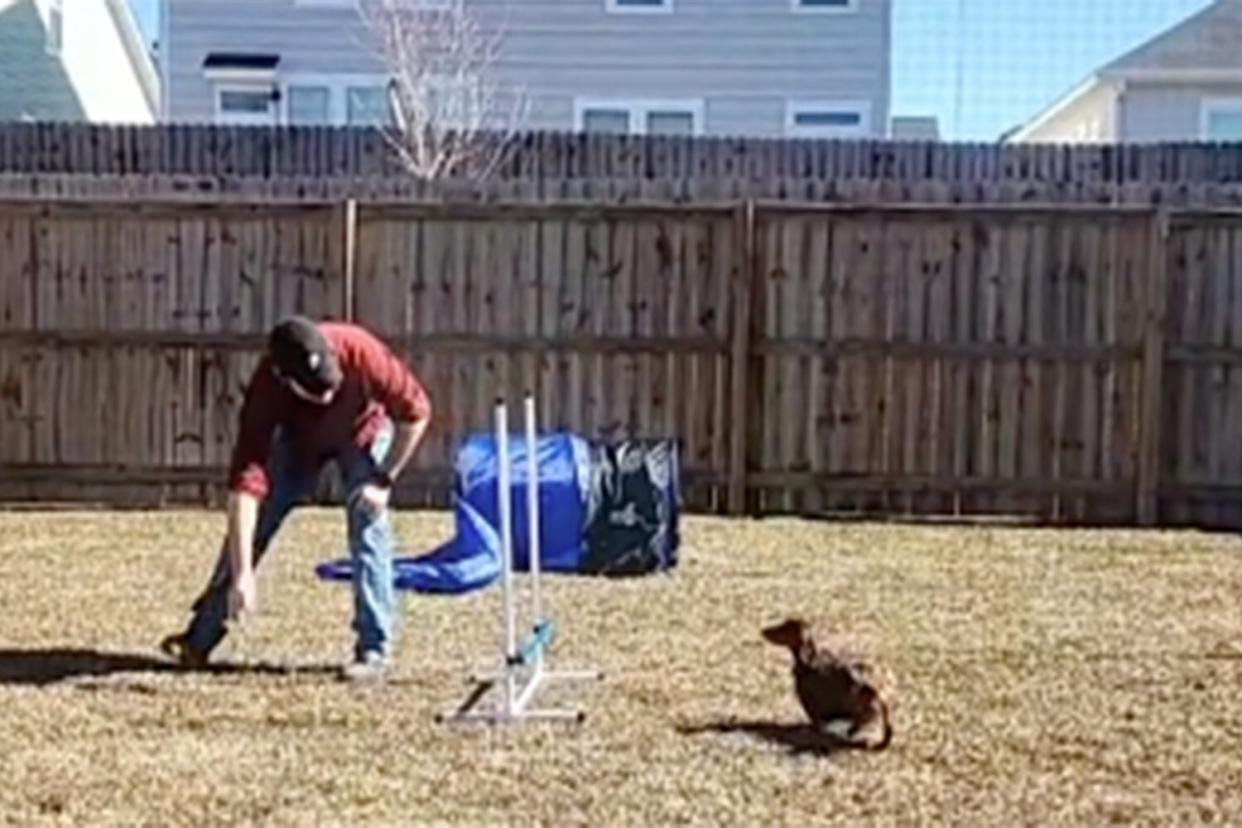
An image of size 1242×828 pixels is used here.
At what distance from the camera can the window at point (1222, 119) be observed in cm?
2120

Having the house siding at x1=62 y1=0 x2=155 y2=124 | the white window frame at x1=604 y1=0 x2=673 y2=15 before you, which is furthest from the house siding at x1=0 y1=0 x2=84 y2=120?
the white window frame at x1=604 y1=0 x2=673 y2=15

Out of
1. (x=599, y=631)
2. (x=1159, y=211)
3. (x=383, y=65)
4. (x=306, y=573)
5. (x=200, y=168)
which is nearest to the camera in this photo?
(x=599, y=631)

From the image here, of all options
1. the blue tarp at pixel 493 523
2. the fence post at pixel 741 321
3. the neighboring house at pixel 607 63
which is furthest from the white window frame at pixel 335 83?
the blue tarp at pixel 493 523

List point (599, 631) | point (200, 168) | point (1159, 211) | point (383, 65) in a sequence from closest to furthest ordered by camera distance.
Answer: point (599, 631)
point (1159, 211)
point (200, 168)
point (383, 65)

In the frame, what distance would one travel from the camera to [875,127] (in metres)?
19.7

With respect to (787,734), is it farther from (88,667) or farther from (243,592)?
(88,667)

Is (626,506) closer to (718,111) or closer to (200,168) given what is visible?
(200,168)

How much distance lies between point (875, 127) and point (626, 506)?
1166cm

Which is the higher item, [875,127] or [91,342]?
[875,127]

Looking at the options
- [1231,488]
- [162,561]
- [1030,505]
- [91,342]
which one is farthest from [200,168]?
[1231,488]

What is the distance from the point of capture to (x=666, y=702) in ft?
19.8

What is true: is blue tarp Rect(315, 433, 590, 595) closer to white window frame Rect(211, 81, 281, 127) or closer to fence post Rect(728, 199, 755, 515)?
fence post Rect(728, 199, 755, 515)

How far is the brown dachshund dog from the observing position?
5.48 m

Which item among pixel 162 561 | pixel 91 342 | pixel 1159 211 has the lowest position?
pixel 162 561
